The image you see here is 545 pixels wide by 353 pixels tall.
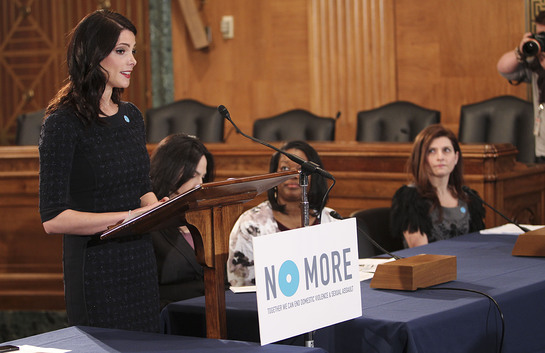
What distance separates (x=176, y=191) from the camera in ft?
11.1

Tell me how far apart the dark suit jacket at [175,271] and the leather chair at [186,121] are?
2.66 m

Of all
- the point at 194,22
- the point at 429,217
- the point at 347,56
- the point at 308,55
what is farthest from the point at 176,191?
the point at 194,22

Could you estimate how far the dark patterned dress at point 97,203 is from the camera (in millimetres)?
2518

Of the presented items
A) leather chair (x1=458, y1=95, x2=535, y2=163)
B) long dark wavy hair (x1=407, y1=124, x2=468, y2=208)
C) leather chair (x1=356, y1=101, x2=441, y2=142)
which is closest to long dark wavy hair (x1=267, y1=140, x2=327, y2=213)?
long dark wavy hair (x1=407, y1=124, x2=468, y2=208)

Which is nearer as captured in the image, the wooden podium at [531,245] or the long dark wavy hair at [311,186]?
the wooden podium at [531,245]

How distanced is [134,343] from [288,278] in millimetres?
392

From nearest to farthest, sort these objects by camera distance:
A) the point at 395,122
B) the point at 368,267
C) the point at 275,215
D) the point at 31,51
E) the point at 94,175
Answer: the point at 94,175, the point at 368,267, the point at 275,215, the point at 395,122, the point at 31,51

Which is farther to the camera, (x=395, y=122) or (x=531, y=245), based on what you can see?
(x=395, y=122)

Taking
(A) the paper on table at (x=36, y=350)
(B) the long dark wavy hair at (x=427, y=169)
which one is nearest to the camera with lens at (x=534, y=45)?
(B) the long dark wavy hair at (x=427, y=169)

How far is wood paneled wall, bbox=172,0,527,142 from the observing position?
6.86 meters

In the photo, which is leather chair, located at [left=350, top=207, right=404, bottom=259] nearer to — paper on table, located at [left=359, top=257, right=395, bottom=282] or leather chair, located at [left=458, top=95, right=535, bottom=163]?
paper on table, located at [left=359, top=257, right=395, bottom=282]

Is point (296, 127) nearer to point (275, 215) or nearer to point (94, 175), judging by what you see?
point (275, 215)

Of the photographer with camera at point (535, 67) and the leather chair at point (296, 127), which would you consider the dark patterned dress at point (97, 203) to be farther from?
the leather chair at point (296, 127)

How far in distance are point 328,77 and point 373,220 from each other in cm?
358
